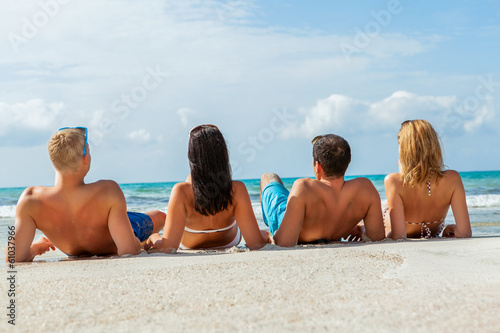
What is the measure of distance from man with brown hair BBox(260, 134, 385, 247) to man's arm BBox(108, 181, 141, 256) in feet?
4.58

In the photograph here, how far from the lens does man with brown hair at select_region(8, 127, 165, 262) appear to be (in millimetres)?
4141

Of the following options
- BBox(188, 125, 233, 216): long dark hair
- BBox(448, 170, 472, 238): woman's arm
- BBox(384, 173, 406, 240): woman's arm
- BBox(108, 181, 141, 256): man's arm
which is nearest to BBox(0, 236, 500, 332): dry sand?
BBox(108, 181, 141, 256): man's arm

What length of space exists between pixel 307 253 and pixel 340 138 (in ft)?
4.15

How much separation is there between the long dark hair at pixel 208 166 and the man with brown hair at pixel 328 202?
66cm

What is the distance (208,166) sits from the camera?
4.37 metres

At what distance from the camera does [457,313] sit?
7.34ft

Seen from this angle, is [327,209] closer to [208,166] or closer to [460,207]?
[208,166]

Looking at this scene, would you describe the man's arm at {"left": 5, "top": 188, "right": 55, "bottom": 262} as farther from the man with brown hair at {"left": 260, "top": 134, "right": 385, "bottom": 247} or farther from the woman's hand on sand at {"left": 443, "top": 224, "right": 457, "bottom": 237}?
the woman's hand on sand at {"left": 443, "top": 224, "right": 457, "bottom": 237}

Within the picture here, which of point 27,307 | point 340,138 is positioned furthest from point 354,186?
point 27,307

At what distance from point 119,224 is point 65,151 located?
778 mm

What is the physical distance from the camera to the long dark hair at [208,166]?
4.36 m

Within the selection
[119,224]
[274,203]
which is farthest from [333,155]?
[119,224]

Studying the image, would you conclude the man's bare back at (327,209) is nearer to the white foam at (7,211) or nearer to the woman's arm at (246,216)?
the woman's arm at (246,216)

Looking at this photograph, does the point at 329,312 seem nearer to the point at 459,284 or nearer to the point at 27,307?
the point at 459,284
